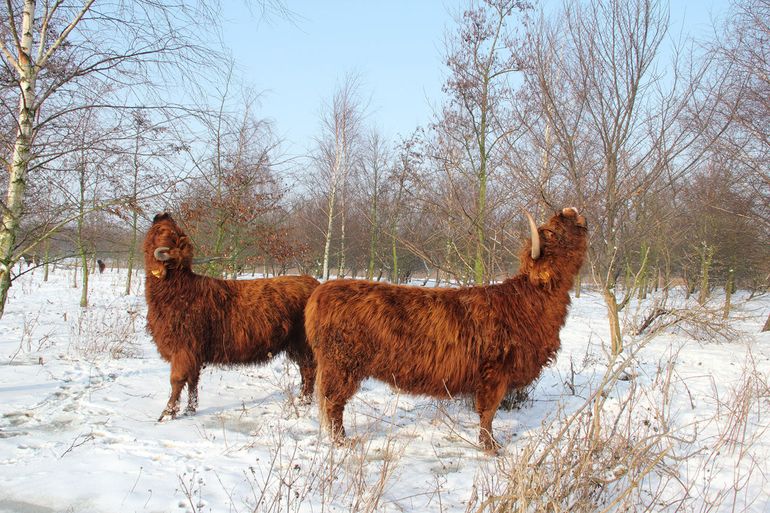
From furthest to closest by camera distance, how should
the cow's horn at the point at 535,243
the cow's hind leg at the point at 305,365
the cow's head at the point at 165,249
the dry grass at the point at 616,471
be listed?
the cow's hind leg at the point at 305,365
the cow's head at the point at 165,249
the cow's horn at the point at 535,243
the dry grass at the point at 616,471

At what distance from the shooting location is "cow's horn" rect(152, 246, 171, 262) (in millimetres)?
4621

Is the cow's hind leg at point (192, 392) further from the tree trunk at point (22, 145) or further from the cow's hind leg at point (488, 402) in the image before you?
the cow's hind leg at point (488, 402)

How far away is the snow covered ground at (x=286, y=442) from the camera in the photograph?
9.14 feet

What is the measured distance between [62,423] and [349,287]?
268 cm

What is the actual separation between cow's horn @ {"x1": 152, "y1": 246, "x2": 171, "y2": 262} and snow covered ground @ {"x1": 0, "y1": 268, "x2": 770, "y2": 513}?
1484mm

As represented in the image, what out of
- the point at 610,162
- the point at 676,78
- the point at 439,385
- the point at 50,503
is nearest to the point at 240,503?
the point at 50,503

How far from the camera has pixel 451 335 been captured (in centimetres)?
407

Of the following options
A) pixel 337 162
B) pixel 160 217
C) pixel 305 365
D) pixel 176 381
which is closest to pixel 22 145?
pixel 160 217

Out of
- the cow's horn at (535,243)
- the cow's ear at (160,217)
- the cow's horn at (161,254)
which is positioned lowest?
the cow's horn at (161,254)

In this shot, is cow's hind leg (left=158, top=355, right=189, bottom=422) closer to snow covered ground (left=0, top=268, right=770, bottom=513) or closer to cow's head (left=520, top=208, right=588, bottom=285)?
snow covered ground (left=0, top=268, right=770, bottom=513)

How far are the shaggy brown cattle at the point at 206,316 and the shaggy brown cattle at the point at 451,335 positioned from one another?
1.15 m

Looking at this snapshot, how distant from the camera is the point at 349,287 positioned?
4289 millimetres

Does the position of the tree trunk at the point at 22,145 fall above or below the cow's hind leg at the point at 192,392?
above

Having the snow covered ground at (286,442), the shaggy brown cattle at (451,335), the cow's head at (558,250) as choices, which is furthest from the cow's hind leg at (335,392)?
the cow's head at (558,250)
